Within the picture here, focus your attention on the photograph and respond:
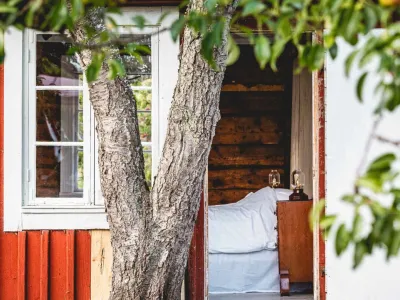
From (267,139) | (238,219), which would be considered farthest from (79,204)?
(267,139)

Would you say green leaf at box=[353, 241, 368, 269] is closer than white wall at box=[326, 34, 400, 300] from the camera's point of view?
Yes

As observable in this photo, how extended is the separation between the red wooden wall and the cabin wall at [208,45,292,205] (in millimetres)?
5176

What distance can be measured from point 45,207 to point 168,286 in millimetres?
1603

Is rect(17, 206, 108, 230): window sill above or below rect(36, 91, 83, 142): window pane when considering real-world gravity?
below

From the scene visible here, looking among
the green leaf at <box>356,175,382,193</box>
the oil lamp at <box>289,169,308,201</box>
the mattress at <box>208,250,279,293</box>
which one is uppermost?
the green leaf at <box>356,175,382,193</box>

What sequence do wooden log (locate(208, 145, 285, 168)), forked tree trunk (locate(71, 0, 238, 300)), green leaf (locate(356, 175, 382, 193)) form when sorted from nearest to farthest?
green leaf (locate(356, 175, 382, 193))
forked tree trunk (locate(71, 0, 238, 300))
wooden log (locate(208, 145, 285, 168))

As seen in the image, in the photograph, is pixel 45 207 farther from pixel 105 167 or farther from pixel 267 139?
pixel 267 139

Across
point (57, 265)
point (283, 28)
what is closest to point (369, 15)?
point (283, 28)

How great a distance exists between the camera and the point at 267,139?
1067 centimetres

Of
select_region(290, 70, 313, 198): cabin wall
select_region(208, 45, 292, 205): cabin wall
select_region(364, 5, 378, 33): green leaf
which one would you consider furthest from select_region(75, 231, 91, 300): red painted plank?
select_region(208, 45, 292, 205): cabin wall

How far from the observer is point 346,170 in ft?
18.2

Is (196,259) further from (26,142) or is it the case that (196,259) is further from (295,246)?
(295,246)

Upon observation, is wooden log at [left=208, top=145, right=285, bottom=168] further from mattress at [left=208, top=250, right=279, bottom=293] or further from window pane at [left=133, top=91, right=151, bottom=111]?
window pane at [left=133, top=91, right=151, bottom=111]

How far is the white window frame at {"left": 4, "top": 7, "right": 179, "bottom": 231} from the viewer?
5.52m
